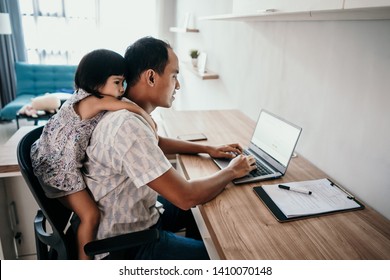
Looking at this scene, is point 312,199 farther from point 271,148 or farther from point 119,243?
point 119,243

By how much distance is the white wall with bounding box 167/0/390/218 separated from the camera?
39.5 inches

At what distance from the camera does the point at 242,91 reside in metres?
2.15

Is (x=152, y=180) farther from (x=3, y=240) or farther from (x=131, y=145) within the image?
(x=3, y=240)

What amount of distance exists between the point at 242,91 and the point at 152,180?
4.64 feet

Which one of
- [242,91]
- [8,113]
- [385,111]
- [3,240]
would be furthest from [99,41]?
[385,111]

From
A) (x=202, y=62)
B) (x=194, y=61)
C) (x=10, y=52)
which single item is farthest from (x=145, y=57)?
(x=10, y=52)

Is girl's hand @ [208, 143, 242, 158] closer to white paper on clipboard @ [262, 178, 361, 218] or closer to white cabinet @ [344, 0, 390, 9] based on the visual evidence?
white paper on clipboard @ [262, 178, 361, 218]

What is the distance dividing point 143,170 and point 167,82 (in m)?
0.39

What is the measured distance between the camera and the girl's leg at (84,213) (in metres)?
1.00

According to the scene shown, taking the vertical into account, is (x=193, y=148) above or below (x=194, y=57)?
below

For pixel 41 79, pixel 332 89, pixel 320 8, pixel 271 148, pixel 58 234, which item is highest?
pixel 320 8

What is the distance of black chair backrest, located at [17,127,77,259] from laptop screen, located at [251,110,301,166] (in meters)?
0.84

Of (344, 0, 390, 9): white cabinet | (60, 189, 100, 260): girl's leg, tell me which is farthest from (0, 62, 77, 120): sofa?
(344, 0, 390, 9): white cabinet

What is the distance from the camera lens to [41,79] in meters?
4.24
